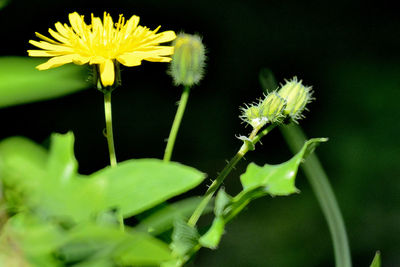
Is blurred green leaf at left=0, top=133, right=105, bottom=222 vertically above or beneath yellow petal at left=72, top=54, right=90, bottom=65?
beneath

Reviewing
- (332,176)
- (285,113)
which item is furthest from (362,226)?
(285,113)

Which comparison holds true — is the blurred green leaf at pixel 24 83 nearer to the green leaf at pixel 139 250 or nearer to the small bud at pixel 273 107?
the green leaf at pixel 139 250

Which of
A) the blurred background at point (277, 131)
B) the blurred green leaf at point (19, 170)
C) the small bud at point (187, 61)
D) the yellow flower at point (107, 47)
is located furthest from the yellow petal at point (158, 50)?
the blurred background at point (277, 131)

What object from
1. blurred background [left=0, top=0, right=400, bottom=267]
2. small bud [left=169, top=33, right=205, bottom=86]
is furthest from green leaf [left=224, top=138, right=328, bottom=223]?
blurred background [left=0, top=0, right=400, bottom=267]

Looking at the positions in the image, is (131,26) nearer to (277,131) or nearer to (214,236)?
(214,236)

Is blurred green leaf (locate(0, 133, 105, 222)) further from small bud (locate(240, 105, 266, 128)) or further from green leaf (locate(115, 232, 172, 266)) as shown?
small bud (locate(240, 105, 266, 128))
